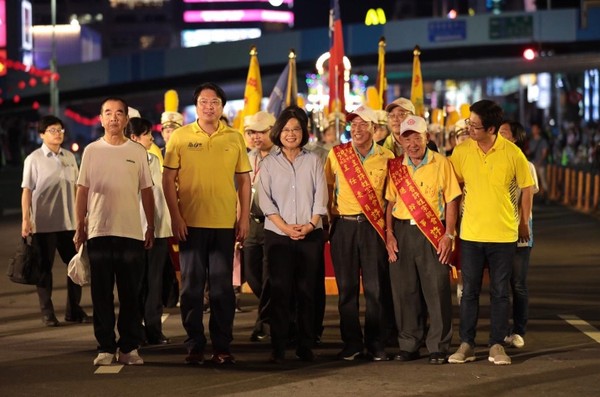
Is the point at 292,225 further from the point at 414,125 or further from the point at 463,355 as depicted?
the point at 463,355

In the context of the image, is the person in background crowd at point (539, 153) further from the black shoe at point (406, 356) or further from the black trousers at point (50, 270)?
the black shoe at point (406, 356)

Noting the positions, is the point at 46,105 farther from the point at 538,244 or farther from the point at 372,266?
the point at 372,266

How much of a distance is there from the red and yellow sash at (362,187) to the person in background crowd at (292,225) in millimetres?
252

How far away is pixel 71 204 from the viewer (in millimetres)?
13211

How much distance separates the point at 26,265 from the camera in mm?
12945

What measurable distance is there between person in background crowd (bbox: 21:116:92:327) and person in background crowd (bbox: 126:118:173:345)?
53.7 inches

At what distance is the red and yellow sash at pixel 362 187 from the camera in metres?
10.8

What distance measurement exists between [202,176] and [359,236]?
133 centimetres

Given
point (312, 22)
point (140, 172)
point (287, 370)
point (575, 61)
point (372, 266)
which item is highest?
point (312, 22)

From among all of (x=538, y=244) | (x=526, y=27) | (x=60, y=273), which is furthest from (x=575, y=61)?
(x=60, y=273)

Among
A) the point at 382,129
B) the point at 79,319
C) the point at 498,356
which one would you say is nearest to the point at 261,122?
the point at 382,129

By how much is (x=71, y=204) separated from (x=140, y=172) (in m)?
2.93

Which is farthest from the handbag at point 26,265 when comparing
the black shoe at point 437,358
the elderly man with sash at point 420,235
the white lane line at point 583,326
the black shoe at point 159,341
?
the white lane line at point 583,326

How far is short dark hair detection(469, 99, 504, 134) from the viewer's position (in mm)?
10570
